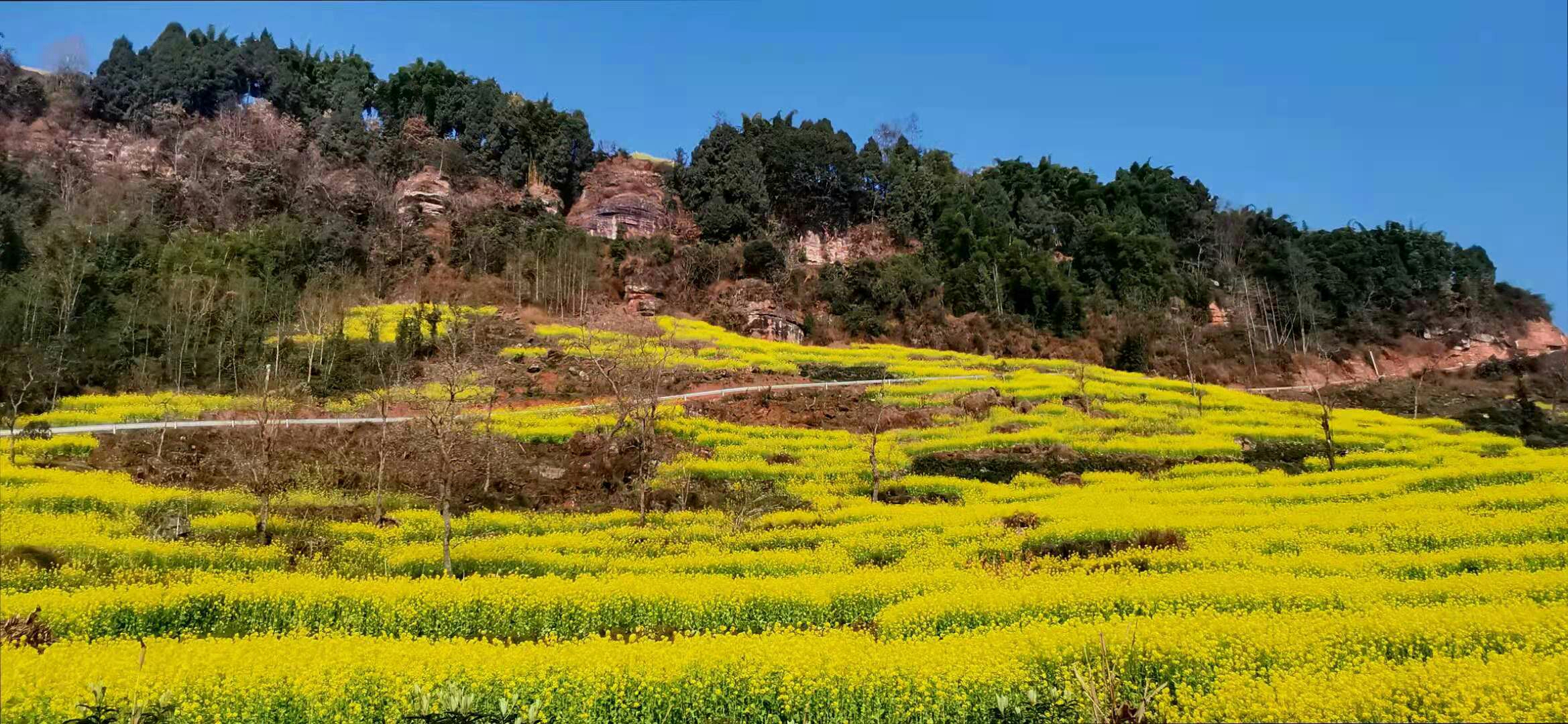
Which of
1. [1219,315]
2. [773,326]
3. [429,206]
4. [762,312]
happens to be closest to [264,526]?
[773,326]

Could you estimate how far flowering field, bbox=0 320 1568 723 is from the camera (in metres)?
9.12

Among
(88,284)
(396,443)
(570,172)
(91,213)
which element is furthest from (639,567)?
(570,172)

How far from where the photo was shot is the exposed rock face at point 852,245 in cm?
7775

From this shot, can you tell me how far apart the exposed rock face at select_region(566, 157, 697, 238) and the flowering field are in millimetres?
52006

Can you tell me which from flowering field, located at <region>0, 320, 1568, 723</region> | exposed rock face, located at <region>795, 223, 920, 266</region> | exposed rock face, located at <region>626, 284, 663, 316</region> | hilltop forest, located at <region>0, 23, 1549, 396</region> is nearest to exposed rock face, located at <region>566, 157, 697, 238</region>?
hilltop forest, located at <region>0, 23, 1549, 396</region>

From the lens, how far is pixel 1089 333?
65875 millimetres

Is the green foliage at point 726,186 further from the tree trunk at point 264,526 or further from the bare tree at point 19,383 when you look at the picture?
the tree trunk at point 264,526

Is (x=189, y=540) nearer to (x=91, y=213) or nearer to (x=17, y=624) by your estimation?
(x=17, y=624)

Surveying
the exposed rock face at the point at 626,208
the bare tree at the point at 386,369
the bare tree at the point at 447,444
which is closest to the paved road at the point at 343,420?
the bare tree at the point at 386,369

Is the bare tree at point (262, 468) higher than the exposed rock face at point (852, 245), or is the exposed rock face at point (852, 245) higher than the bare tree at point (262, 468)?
the exposed rock face at point (852, 245)

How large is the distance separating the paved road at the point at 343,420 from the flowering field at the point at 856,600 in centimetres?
315

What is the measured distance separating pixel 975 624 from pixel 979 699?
4.09 m

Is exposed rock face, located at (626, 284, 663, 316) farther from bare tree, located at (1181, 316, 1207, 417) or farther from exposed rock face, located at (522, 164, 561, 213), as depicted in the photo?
bare tree, located at (1181, 316, 1207, 417)

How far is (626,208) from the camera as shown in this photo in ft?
254
